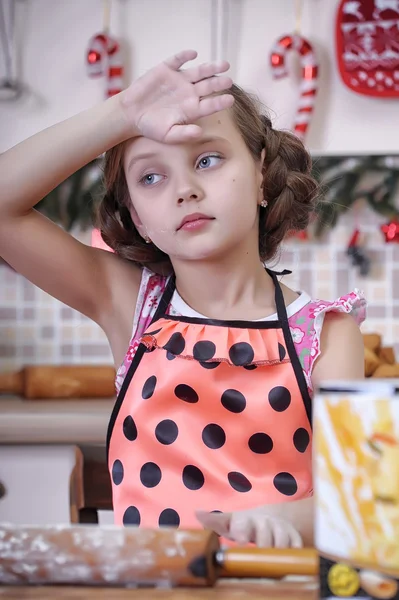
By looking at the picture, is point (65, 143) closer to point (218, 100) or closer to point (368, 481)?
point (218, 100)

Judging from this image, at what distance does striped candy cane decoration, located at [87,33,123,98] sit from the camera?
211 centimetres

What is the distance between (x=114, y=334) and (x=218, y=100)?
38 cm

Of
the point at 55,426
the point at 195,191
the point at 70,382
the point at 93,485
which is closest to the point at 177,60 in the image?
the point at 195,191

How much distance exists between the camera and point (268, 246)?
104cm

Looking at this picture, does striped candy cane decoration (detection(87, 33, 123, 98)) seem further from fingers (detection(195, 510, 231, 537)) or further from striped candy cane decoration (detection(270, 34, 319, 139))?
fingers (detection(195, 510, 231, 537))

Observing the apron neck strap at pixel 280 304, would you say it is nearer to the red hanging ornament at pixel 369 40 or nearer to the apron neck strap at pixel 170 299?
the apron neck strap at pixel 170 299

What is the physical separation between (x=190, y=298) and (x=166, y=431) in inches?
6.9

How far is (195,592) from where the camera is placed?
371 millimetres

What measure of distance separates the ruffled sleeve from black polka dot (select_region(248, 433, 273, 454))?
0.08 meters

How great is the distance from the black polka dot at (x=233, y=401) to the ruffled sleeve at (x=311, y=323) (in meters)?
0.08

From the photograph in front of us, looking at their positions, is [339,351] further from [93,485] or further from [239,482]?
[93,485]

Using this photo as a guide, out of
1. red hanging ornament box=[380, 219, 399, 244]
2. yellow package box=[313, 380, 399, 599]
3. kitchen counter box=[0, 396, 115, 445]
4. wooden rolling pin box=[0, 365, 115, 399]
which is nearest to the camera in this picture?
yellow package box=[313, 380, 399, 599]

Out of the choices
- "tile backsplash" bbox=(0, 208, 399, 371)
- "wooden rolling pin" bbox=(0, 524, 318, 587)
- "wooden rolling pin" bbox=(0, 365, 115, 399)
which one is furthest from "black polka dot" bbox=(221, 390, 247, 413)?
"tile backsplash" bbox=(0, 208, 399, 371)

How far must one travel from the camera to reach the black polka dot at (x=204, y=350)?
0.86m
